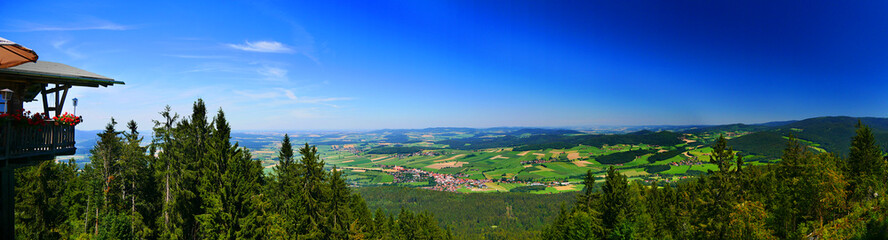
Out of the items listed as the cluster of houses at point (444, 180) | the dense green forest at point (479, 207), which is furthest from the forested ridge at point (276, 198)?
the cluster of houses at point (444, 180)

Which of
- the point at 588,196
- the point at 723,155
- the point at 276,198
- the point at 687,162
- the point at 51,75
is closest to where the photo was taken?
the point at 51,75

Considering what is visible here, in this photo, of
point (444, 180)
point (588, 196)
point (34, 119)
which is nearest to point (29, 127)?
point (34, 119)

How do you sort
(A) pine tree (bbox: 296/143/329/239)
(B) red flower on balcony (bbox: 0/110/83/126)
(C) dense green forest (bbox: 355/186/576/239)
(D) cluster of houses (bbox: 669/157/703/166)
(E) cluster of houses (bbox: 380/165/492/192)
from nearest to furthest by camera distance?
(B) red flower on balcony (bbox: 0/110/83/126) < (A) pine tree (bbox: 296/143/329/239) < (C) dense green forest (bbox: 355/186/576/239) < (D) cluster of houses (bbox: 669/157/703/166) < (E) cluster of houses (bbox: 380/165/492/192)

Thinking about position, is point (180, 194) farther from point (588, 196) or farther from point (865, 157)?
point (865, 157)

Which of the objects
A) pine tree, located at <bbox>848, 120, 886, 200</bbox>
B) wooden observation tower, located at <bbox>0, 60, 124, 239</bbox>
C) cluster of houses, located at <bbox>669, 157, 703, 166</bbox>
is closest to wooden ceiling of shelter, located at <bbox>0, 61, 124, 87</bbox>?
wooden observation tower, located at <bbox>0, 60, 124, 239</bbox>

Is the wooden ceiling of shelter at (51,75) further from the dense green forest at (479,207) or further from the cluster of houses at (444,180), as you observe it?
the cluster of houses at (444,180)

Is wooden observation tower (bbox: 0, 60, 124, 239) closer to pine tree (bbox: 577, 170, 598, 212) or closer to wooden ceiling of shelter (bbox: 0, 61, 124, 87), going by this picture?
Result: wooden ceiling of shelter (bbox: 0, 61, 124, 87)

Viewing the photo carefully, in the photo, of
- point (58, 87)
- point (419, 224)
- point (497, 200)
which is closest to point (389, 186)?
point (497, 200)

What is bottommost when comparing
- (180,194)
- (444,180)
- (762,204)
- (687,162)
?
(444,180)
